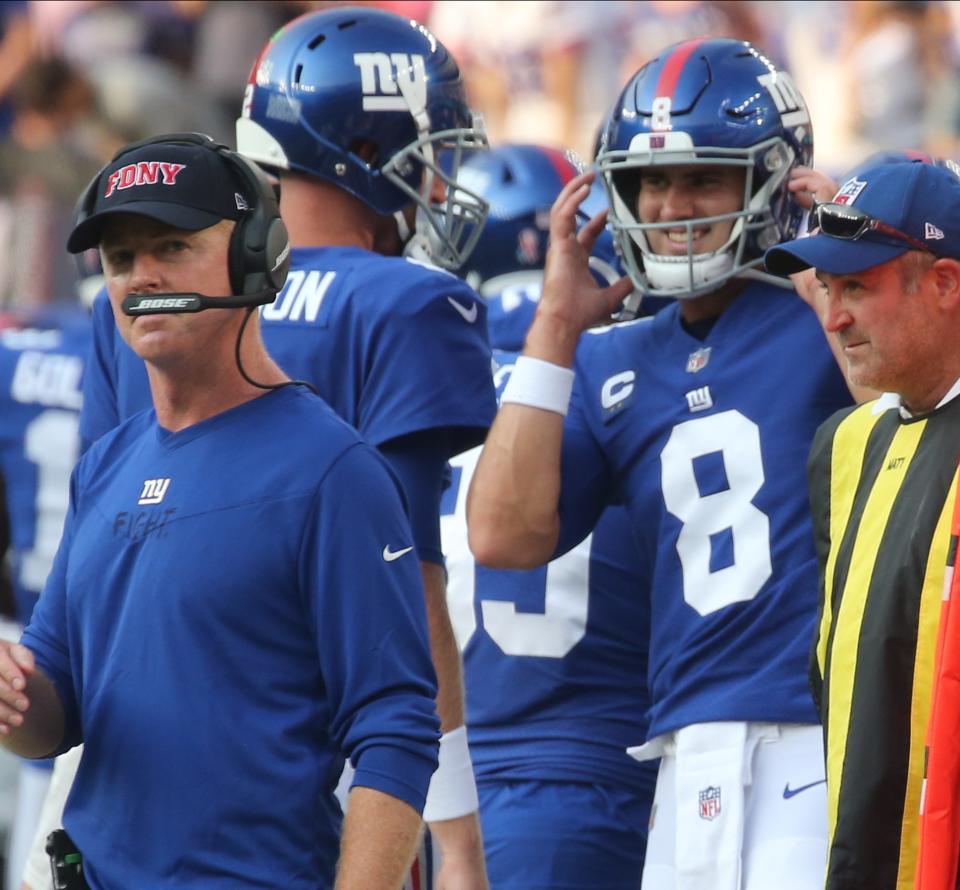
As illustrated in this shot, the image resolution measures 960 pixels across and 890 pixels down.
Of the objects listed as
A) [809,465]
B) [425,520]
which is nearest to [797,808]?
[809,465]

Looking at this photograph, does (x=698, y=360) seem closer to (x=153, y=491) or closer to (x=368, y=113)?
(x=368, y=113)

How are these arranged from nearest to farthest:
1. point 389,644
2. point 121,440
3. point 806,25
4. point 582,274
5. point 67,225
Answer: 1. point 389,644
2. point 121,440
3. point 582,274
4. point 806,25
5. point 67,225

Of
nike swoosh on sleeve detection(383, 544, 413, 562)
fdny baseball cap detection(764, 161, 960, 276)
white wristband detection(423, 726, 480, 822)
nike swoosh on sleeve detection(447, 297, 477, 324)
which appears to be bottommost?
white wristband detection(423, 726, 480, 822)

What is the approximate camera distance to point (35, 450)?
645 centimetres

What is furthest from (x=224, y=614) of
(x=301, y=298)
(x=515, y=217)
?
(x=515, y=217)

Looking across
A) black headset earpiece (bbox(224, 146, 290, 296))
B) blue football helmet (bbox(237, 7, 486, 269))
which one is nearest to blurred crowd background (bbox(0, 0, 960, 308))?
blue football helmet (bbox(237, 7, 486, 269))

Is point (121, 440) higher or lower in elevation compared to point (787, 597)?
higher

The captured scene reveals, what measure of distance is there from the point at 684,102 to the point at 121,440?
156cm

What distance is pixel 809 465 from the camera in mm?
Answer: 3783

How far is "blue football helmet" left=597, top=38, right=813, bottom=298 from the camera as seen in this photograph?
4.20m

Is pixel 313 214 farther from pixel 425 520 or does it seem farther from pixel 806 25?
pixel 806 25

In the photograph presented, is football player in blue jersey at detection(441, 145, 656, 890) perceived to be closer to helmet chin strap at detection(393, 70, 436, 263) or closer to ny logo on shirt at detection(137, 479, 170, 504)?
helmet chin strap at detection(393, 70, 436, 263)

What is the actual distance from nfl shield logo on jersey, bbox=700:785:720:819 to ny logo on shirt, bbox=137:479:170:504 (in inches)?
53.8

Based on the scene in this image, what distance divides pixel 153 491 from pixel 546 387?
1417 millimetres
